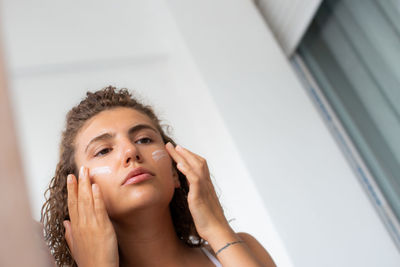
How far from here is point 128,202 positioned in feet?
3.05

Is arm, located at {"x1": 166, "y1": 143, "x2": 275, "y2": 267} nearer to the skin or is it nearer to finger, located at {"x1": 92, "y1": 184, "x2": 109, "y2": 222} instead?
the skin

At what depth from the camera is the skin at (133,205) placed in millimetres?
885

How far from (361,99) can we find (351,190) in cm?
43

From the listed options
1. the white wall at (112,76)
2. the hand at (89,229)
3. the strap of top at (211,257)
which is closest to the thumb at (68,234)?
the hand at (89,229)

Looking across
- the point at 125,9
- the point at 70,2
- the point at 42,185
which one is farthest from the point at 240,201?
the point at 70,2

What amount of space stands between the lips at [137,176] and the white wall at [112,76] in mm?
817

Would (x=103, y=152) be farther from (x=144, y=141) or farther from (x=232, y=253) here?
(x=232, y=253)

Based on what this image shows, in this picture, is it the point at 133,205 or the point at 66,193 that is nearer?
the point at 133,205

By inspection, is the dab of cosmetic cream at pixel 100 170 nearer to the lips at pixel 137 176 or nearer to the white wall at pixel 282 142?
the lips at pixel 137 176

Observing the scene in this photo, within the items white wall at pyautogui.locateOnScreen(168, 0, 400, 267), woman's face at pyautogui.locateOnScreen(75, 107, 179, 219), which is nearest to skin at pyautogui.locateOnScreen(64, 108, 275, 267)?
woman's face at pyautogui.locateOnScreen(75, 107, 179, 219)

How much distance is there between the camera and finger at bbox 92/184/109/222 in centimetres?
88

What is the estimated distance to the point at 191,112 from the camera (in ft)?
7.11

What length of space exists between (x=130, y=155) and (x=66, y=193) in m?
0.24

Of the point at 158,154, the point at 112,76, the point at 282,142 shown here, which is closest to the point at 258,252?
the point at 158,154
